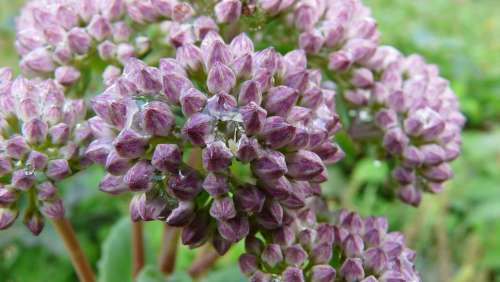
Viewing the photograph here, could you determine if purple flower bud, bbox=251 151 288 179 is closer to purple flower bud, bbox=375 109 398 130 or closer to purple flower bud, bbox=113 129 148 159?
purple flower bud, bbox=113 129 148 159

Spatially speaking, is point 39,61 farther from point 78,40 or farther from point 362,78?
point 362,78

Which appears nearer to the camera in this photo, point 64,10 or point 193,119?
point 193,119

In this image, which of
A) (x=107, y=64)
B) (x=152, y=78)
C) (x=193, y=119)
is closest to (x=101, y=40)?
(x=107, y=64)

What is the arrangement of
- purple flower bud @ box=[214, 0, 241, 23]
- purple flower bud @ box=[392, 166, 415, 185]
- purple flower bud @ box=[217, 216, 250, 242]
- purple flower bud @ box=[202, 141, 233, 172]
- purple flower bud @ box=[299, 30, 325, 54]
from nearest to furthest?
purple flower bud @ box=[202, 141, 233, 172], purple flower bud @ box=[217, 216, 250, 242], purple flower bud @ box=[214, 0, 241, 23], purple flower bud @ box=[299, 30, 325, 54], purple flower bud @ box=[392, 166, 415, 185]

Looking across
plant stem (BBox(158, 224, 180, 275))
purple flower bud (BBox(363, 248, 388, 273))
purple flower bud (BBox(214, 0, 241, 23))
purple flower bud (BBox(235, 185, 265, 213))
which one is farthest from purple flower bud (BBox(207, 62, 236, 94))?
plant stem (BBox(158, 224, 180, 275))

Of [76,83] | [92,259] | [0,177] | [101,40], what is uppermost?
[101,40]

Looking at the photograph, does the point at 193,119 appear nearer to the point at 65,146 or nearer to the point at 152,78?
the point at 152,78
